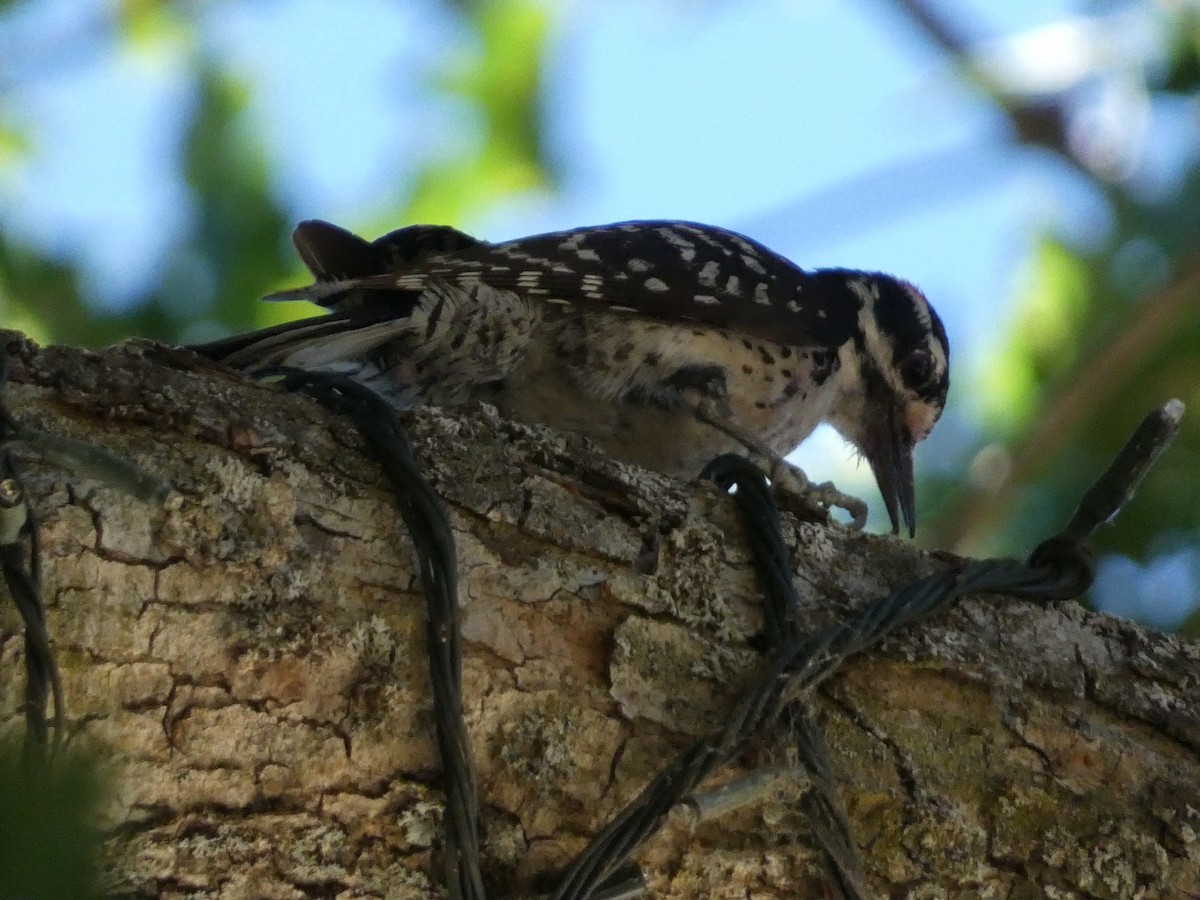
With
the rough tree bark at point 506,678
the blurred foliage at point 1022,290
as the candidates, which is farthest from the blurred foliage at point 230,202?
the rough tree bark at point 506,678

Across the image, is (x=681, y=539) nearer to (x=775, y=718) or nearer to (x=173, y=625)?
(x=775, y=718)

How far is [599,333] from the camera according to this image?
3879 mm

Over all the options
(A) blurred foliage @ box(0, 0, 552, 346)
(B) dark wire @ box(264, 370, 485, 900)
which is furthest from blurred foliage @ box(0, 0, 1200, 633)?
(B) dark wire @ box(264, 370, 485, 900)

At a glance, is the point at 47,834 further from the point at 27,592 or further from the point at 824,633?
the point at 824,633

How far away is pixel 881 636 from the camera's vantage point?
243cm

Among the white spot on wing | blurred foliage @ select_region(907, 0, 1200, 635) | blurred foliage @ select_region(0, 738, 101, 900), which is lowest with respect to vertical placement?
blurred foliage @ select_region(0, 738, 101, 900)

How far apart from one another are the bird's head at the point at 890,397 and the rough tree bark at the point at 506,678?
6.72 ft

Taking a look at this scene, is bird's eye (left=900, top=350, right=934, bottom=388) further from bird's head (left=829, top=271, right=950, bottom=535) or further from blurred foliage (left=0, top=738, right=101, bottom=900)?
blurred foliage (left=0, top=738, right=101, bottom=900)

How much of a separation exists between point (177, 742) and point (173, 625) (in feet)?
0.55

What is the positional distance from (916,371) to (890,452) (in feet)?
0.94

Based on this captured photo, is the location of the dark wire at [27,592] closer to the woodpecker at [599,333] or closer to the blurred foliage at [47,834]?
the blurred foliage at [47,834]

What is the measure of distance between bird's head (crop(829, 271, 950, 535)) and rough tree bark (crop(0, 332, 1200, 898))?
6.72 ft

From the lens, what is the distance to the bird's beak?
4.82 metres

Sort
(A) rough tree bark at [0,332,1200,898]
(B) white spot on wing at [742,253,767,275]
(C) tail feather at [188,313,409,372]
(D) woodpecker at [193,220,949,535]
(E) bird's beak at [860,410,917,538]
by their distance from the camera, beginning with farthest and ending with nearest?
(E) bird's beak at [860,410,917,538] → (B) white spot on wing at [742,253,767,275] → (D) woodpecker at [193,220,949,535] → (C) tail feather at [188,313,409,372] → (A) rough tree bark at [0,332,1200,898]
